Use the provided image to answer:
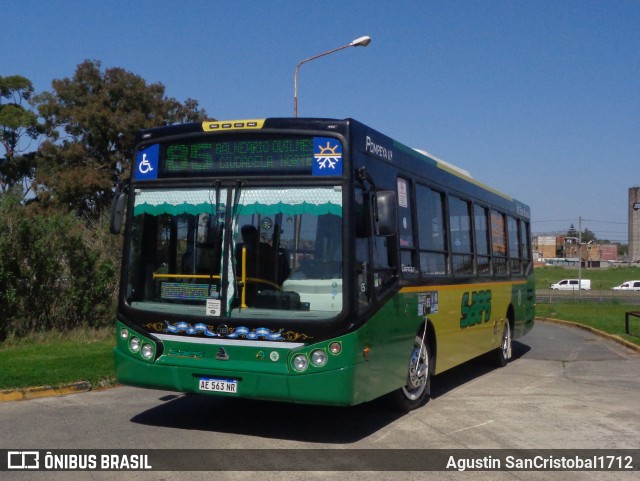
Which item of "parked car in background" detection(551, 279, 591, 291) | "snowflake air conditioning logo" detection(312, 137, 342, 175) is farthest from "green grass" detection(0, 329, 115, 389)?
"parked car in background" detection(551, 279, 591, 291)

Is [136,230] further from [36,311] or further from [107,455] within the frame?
[36,311]

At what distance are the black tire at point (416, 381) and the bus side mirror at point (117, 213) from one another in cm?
371

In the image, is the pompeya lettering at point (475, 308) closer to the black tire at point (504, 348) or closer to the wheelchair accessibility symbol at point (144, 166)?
the black tire at point (504, 348)

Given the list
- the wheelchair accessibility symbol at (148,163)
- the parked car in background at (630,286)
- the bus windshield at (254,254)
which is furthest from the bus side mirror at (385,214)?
the parked car in background at (630,286)

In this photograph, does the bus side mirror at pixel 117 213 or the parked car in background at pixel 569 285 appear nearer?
the bus side mirror at pixel 117 213

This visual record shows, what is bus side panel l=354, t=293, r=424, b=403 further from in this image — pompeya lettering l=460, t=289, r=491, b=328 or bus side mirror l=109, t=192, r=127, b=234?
bus side mirror l=109, t=192, r=127, b=234

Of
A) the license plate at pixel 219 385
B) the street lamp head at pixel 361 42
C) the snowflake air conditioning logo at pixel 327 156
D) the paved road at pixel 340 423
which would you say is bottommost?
the paved road at pixel 340 423

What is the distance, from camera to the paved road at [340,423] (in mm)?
7484

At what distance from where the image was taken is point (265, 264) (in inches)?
305

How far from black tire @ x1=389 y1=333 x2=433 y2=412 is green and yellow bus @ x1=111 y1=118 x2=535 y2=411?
0.45 metres

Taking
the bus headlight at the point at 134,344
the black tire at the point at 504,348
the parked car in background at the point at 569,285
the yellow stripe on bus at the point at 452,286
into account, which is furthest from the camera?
the parked car in background at the point at 569,285

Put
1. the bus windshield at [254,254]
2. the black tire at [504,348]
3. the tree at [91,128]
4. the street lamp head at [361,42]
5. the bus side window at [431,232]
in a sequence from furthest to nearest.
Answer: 1. the tree at [91,128]
2. the street lamp head at [361,42]
3. the black tire at [504,348]
4. the bus side window at [431,232]
5. the bus windshield at [254,254]

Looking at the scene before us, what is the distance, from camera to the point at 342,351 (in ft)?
24.2

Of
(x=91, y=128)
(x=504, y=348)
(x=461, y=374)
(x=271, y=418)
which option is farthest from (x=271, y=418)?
(x=91, y=128)
